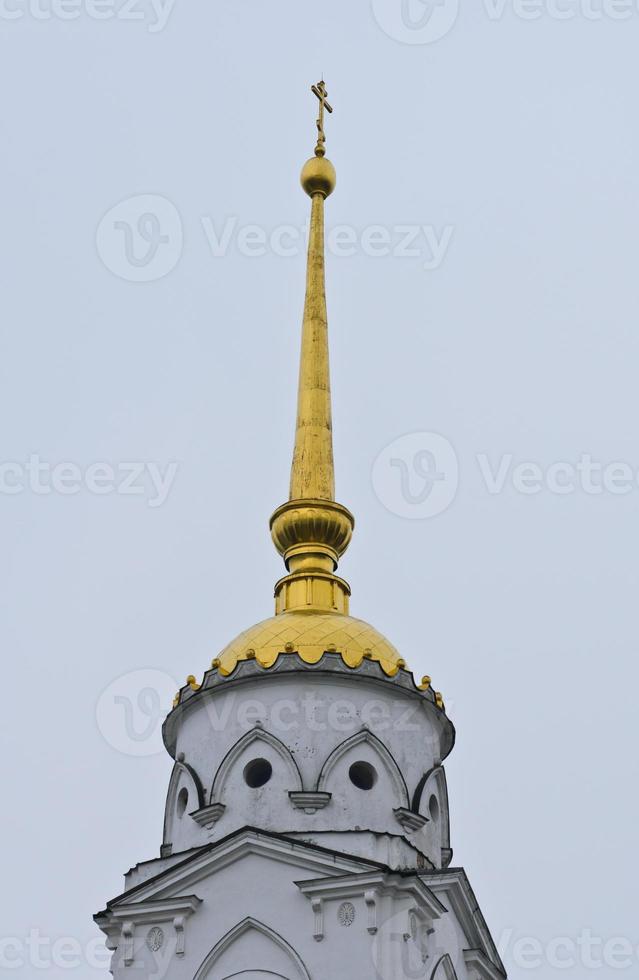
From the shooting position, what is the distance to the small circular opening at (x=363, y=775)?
26062mm

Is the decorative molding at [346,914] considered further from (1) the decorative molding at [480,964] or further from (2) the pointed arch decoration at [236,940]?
(1) the decorative molding at [480,964]

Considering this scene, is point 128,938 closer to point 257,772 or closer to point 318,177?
point 257,772

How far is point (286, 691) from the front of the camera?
1041 inches

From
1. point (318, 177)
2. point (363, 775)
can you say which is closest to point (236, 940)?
point (363, 775)

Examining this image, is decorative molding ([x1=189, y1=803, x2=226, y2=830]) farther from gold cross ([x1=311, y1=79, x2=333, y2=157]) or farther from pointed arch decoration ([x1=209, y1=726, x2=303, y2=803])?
gold cross ([x1=311, y1=79, x2=333, y2=157])

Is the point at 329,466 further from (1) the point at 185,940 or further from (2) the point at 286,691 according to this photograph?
(1) the point at 185,940

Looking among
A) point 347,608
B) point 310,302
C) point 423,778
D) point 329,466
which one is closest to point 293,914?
point 423,778

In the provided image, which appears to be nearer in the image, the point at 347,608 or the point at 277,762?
the point at 277,762

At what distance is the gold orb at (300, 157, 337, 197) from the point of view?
32594mm

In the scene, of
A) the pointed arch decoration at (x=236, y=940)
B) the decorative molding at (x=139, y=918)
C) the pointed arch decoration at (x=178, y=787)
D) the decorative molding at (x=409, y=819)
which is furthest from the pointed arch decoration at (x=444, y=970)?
the pointed arch decoration at (x=178, y=787)

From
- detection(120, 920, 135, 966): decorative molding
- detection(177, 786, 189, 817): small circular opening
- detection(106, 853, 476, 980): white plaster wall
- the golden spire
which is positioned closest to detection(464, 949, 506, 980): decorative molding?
detection(106, 853, 476, 980): white plaster wall

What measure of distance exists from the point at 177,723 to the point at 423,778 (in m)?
3.52

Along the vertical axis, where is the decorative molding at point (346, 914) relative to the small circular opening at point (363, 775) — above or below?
below

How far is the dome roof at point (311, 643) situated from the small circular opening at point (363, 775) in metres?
1.37
